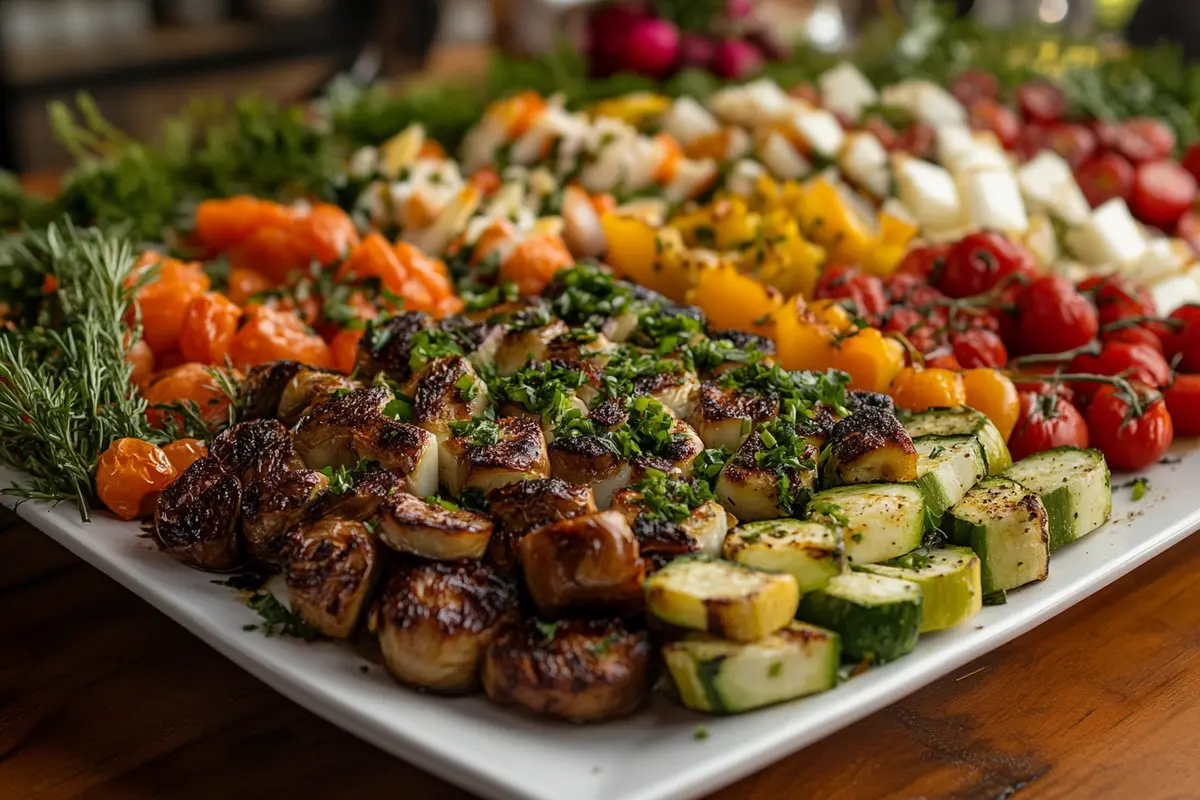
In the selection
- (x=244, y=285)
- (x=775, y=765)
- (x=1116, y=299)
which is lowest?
(x=775, y=765)

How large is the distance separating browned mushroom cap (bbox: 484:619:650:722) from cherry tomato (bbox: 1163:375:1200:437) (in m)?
1.56

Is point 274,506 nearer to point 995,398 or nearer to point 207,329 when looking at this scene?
point 207,329

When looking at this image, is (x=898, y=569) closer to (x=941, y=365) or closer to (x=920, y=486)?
(x=920, y=486)

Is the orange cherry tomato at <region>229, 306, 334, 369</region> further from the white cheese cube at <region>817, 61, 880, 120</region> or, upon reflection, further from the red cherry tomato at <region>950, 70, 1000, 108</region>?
the red cherry tomato at <region>950, 70, 1000, 108</region>

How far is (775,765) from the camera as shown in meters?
1.81

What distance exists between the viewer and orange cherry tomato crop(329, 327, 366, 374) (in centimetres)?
274

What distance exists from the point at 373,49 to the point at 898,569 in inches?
228

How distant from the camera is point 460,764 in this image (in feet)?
4.96

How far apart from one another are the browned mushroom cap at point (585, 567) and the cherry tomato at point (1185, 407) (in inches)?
59.9

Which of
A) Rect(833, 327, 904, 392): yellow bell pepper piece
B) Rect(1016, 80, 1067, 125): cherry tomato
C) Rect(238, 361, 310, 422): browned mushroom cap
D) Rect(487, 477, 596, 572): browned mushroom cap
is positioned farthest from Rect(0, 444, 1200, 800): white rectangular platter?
Rect(1016, 80, 1067, 125): cherry tomato

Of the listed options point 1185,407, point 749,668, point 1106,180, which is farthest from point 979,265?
point 749,668

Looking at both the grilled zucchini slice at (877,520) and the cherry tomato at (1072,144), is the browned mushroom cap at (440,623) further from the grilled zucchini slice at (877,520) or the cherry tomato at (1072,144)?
the cherry tomato at (1072,144)

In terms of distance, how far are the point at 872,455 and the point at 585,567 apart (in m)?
0.59

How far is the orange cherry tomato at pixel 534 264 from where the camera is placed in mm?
3072
